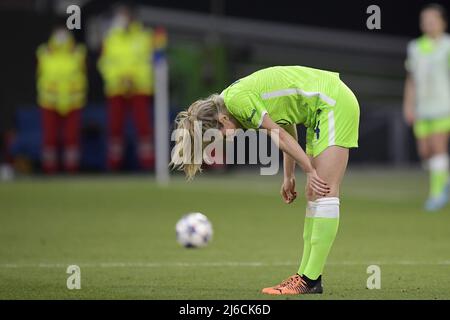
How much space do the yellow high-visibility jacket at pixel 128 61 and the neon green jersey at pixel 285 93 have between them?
1321 cm

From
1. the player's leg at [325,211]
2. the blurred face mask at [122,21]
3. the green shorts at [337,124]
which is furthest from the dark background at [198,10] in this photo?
the player's leg at [325,211]

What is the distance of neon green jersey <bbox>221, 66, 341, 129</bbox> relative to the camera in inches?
266

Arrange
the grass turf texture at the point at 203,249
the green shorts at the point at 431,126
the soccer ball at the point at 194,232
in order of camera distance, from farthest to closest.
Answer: the green shorts at the point at 431,126 < the soccer ball at the point at 194,232 < the grass turf texture at the point at 203,249

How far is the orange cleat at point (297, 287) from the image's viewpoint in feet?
22.8

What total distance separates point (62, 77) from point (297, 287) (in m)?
14.0

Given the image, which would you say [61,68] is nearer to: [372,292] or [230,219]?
[230,219]

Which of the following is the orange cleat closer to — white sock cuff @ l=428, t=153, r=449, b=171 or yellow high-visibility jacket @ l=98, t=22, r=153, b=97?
white sock cuff @ l=428, t=153, r=449, b=171

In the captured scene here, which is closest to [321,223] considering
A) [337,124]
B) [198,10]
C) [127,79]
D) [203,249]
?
[337,124]

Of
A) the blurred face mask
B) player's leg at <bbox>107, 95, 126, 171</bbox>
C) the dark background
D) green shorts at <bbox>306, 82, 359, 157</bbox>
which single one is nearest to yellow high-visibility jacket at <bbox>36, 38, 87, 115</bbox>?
player's leg at <bbox>107, 95, 126, 171</bbox>

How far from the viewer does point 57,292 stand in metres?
7.12

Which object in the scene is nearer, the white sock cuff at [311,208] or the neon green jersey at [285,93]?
the neon green jersey at [285,93]

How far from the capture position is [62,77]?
2042cm

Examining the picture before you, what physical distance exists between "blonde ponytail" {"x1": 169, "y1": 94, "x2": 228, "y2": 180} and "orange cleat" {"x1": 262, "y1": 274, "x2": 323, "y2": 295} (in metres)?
0.87

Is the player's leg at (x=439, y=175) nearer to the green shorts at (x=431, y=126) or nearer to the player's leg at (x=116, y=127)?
the green shorts at (x=431, y=126)
